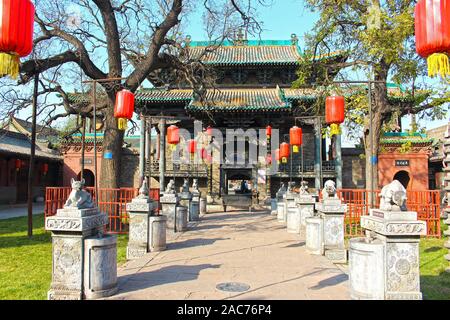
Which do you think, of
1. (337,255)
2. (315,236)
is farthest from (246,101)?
(337,255)

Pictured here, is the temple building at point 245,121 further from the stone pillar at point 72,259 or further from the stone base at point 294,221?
the stone pillar at point 72,259

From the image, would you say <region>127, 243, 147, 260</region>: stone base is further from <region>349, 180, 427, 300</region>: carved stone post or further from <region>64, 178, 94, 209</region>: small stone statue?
<region>349, 180, 427, 300</region>: carved stone post

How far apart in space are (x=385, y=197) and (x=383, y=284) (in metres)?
1.08

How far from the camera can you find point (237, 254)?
6.88m

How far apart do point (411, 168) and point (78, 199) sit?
18257mm

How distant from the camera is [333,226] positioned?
6695mm

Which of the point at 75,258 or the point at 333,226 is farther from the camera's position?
the point at 333,226

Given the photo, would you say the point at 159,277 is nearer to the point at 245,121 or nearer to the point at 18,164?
the point at 245,121

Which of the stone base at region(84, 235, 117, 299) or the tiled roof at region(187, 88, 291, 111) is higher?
the tiled roof at region(187, 88, 291, 111)

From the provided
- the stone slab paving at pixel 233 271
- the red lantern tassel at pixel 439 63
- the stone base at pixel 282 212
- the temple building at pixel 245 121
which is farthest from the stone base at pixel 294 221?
the temple building at pixel 245 121

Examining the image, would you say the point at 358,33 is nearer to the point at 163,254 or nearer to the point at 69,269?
the point at 163,254

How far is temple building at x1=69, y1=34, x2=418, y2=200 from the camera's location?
17391 mm

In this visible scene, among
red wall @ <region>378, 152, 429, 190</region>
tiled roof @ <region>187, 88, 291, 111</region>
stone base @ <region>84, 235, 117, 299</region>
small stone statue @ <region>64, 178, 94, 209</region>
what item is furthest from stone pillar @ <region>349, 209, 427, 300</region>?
red wall @ <region>378, 152, 429, 190</region>

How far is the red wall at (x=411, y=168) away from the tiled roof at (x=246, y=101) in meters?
6.66
